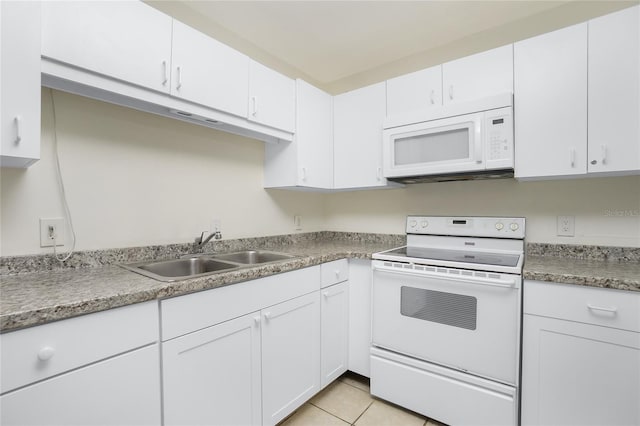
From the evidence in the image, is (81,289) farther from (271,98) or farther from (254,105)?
(271,98)

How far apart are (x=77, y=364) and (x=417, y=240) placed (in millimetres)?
2005

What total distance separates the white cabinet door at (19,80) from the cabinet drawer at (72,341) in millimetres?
577

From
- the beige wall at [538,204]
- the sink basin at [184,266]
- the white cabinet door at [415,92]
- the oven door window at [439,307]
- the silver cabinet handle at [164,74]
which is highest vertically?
the white cabinet door at [415,92]

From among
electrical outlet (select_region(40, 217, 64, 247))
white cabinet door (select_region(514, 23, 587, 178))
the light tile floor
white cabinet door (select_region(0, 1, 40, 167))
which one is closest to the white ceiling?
white cabinet door (select_region(514, 23, 587, 178))

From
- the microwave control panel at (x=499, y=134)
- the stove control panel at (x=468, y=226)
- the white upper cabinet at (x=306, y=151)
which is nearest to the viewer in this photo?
the microwave control panel at (x=499, y=134)

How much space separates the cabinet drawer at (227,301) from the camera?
3.56ft

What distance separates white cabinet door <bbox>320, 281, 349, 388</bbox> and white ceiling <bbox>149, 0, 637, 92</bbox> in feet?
5.65

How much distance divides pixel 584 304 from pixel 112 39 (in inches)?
89.1

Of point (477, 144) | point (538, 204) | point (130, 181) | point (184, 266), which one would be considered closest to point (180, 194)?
point (130, 181)

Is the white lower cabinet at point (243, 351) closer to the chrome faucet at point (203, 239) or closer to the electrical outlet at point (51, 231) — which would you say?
the chrome faucet at point (203, 239)

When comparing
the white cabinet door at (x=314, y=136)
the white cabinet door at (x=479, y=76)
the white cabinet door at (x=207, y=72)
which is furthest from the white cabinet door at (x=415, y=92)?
the white cabinet door at (x=207, y=72)

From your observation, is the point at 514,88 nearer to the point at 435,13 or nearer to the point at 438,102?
the point at 438,102

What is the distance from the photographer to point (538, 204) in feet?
6.04

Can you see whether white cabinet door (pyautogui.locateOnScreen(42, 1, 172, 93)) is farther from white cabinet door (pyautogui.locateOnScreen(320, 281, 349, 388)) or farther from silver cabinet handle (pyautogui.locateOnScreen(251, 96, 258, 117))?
white cabinet door (pyautogui.locateOnScreen(320, 281, 349, 388))
